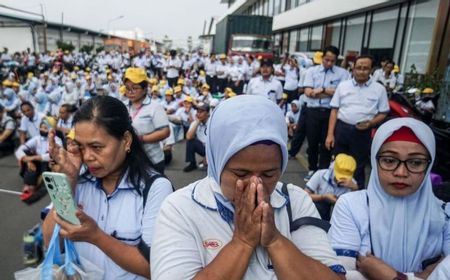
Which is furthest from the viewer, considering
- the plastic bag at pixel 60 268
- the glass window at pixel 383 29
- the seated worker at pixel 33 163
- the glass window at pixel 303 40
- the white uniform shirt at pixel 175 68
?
the glass window at pixel 303 40

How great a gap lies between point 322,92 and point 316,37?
1598 centimetres

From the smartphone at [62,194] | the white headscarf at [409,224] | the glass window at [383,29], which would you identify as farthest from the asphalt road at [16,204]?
the glass window at [383,29]

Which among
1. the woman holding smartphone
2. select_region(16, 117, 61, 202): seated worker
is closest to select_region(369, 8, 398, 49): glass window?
→ select_region(16, 117, 61, 202): seated worker

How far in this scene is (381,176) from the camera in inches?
64.4

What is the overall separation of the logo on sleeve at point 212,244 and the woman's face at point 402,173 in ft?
3.34

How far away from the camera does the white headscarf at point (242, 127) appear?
36.1 inches

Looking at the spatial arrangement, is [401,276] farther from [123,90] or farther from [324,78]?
[123,90]

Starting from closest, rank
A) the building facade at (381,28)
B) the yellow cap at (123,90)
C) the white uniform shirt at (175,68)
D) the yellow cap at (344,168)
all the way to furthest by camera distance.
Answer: the yellow cap at (344,168), the yellow cap at (123,90), the building facade at (381,28), the white uniform shirt at (175,68)

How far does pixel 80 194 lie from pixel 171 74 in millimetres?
14735

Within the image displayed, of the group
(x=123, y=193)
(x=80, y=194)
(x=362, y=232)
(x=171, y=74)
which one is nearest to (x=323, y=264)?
(x=362, y=232)

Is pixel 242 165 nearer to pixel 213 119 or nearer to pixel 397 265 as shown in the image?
pixel 213 119

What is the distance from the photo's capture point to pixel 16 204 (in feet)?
14.8

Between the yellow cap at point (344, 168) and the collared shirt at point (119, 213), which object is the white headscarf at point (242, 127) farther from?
the yellow cap at point (344, 168)

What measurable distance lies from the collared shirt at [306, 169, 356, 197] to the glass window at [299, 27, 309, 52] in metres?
18.9
